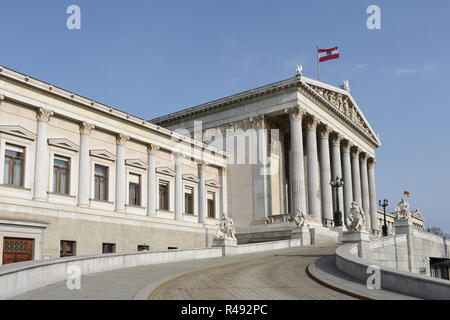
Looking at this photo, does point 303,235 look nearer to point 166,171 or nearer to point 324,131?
point 166,171

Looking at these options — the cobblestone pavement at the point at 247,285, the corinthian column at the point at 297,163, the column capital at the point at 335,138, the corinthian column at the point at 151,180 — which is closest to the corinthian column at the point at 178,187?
the corinthian column at the point at 151,180

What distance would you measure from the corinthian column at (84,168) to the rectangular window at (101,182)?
1110 mm

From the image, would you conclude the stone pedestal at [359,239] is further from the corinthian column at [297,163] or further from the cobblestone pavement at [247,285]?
the corinthian column at [297,163]

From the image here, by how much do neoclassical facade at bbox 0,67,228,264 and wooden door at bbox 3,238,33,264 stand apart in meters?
0.05

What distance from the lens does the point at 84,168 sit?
1313 inches

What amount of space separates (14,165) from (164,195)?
47.4ft

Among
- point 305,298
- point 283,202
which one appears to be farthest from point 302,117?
point 305,298

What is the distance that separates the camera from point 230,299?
38.9 ft

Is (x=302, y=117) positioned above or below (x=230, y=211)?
above

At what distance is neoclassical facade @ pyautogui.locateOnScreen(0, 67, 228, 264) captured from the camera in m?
28.5

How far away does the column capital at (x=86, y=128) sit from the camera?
33562 mm

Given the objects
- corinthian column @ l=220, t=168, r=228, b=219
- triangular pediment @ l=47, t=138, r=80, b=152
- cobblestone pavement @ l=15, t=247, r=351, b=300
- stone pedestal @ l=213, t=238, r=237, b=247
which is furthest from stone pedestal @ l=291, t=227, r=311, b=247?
triangular pediment @ l=47, t=138, r=80, b=152
